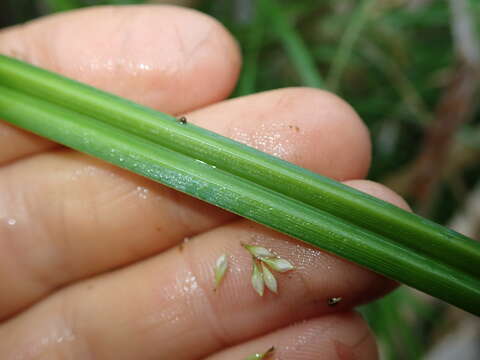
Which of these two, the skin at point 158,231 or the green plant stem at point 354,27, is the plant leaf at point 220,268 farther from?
the green plant stem at point 354,27

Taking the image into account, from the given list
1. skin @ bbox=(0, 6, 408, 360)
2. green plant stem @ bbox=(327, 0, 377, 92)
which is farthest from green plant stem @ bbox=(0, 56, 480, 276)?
green plant stem @ bbox=(327, 0, 377, 92)

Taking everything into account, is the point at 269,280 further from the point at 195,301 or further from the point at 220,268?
the point at 195,301

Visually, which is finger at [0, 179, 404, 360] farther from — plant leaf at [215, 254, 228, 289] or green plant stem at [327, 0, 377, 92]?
green plant stem at [327, 0, 377, 92]

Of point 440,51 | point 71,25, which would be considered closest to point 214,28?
point 71,25

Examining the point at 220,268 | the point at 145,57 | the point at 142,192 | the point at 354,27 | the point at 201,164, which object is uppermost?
the point at 354,27

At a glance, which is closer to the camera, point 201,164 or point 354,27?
point 201,164

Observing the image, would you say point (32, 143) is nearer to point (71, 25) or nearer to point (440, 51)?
point (71, 25)

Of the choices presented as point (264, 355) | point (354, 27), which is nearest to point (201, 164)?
point (264, 355)
